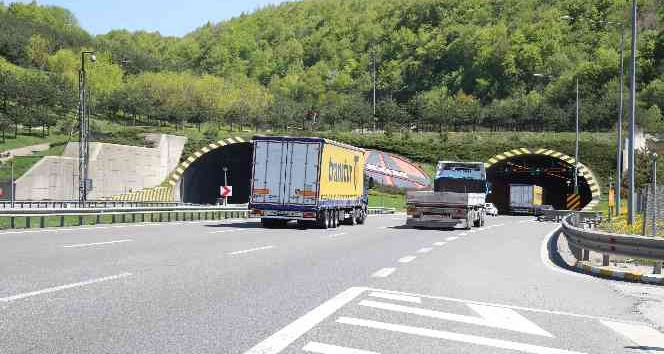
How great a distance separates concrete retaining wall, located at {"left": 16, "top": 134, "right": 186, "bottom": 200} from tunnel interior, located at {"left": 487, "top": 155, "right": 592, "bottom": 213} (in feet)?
91.2

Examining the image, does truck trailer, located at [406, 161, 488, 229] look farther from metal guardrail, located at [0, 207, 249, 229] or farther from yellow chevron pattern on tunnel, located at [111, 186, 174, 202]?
yellow chevron pattern on tunnel, located at [111, 186, 174, 202]

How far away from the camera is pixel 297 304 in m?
9.09

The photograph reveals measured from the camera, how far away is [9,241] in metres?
18.0

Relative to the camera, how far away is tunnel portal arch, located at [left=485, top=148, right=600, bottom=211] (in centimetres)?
6950

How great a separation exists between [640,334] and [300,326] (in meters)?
3.17

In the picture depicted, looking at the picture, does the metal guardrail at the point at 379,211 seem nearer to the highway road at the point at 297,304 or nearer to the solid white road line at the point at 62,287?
the highway road at the point at 297,304

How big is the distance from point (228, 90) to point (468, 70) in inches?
1793

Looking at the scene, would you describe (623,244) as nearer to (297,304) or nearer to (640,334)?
(640,334)

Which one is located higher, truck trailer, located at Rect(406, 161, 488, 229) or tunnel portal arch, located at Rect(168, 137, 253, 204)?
tunnel portal arch, located at Rect(168, 137, 253, 204)

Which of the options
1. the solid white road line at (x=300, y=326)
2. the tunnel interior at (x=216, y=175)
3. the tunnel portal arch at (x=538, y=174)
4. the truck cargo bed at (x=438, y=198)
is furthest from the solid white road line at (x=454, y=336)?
the tunnel portal arch at (x=538, y=174)

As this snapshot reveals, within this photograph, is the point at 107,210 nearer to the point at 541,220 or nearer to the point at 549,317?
the point at 549,317

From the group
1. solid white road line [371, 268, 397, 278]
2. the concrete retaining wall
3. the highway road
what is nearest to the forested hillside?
the concrete retaining wall

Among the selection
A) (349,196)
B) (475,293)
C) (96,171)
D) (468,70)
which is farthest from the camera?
A: (468,70)

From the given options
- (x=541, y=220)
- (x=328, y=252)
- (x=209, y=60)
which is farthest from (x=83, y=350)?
(x=209, y=60)
